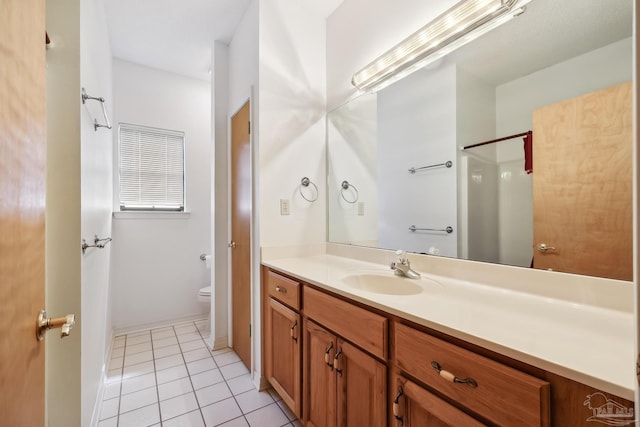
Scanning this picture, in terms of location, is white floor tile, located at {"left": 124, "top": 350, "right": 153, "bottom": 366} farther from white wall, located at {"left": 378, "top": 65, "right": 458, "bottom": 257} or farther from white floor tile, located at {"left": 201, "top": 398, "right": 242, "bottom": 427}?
white wall, located at {"left": 378, "top": 65, "right": 458, "bottom": 257}

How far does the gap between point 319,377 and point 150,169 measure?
2.69m

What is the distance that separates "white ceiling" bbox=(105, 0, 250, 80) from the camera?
199 centimetres

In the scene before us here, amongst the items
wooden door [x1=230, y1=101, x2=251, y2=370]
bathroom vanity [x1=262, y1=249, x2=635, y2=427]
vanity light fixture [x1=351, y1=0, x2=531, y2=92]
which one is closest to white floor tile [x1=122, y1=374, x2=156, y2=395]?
wooden door [x1=230, y1=101, x2=251, y2=370]

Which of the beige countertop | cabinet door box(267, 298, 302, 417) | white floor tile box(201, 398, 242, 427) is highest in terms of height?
the beige countertop

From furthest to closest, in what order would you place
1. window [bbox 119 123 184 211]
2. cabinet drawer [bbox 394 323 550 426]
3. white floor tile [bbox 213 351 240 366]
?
window [bbox 119 123 184 211]
white floor tile [bbox 213 351 240 366]
cabinet drawer [bbox 394 323 550 426]

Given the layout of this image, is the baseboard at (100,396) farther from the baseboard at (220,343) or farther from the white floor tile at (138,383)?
the baseboard at (220,343)

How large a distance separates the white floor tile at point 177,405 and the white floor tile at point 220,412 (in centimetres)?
9

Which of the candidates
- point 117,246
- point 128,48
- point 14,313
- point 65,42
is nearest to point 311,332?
point 14,313

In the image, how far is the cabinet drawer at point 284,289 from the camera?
1.38 meters

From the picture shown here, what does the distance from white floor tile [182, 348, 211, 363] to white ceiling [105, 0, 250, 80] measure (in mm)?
2703

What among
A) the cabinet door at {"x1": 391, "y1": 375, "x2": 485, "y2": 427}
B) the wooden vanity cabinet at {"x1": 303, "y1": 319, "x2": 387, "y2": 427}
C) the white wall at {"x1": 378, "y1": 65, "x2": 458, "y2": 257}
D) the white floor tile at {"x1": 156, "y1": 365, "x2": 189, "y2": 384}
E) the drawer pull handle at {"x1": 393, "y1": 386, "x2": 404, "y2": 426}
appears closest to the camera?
the cabinet door at {"x1": 391, "y1": 375, "x2": 485, "y2": 427}

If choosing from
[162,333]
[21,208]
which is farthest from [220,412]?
[21,208]

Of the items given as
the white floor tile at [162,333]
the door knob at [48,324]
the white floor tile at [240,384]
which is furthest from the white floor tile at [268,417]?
the white floor tile at [162,333]

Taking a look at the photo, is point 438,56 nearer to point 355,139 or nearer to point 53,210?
point 355,139
